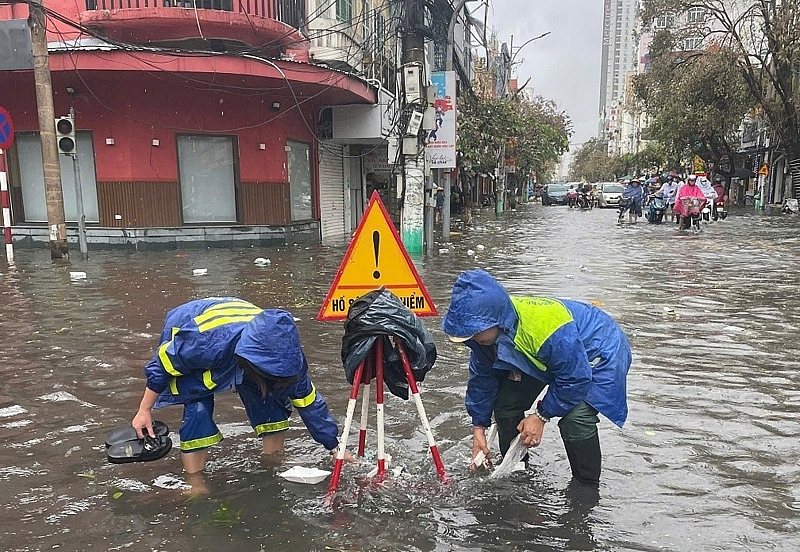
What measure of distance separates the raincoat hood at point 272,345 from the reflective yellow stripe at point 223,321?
196 millimetres

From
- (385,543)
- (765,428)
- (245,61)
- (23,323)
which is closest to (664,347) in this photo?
(765,428)

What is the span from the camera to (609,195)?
135 ft

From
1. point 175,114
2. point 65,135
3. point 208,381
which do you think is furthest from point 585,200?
point 208,381

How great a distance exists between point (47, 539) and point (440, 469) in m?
1.85

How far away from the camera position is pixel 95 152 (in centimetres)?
1395

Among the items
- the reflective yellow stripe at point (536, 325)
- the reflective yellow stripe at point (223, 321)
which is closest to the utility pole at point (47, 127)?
the reflective yellow stripe at point (223, 321)

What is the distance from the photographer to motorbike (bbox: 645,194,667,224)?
77.0ft

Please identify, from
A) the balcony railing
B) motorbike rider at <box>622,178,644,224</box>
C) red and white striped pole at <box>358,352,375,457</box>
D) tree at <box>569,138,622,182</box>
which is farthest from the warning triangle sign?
tree at <box>569,138,622,182</box>

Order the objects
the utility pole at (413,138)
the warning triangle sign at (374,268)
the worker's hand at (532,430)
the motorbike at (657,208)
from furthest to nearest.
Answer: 1. the motorbike at (657,208)
2. the utility pole at (413,138)
3. the warning triangle sign at (374,268)
4. the worker's hand at (532,430)

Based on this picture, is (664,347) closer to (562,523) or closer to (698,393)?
(698,393)

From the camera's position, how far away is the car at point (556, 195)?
47375 millimetres

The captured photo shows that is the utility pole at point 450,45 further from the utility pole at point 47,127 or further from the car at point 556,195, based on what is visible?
the car at point 556,195

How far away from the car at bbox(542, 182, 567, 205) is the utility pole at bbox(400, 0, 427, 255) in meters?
36.9

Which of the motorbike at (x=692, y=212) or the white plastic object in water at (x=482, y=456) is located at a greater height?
the motorbike at (x=692, y=212)
